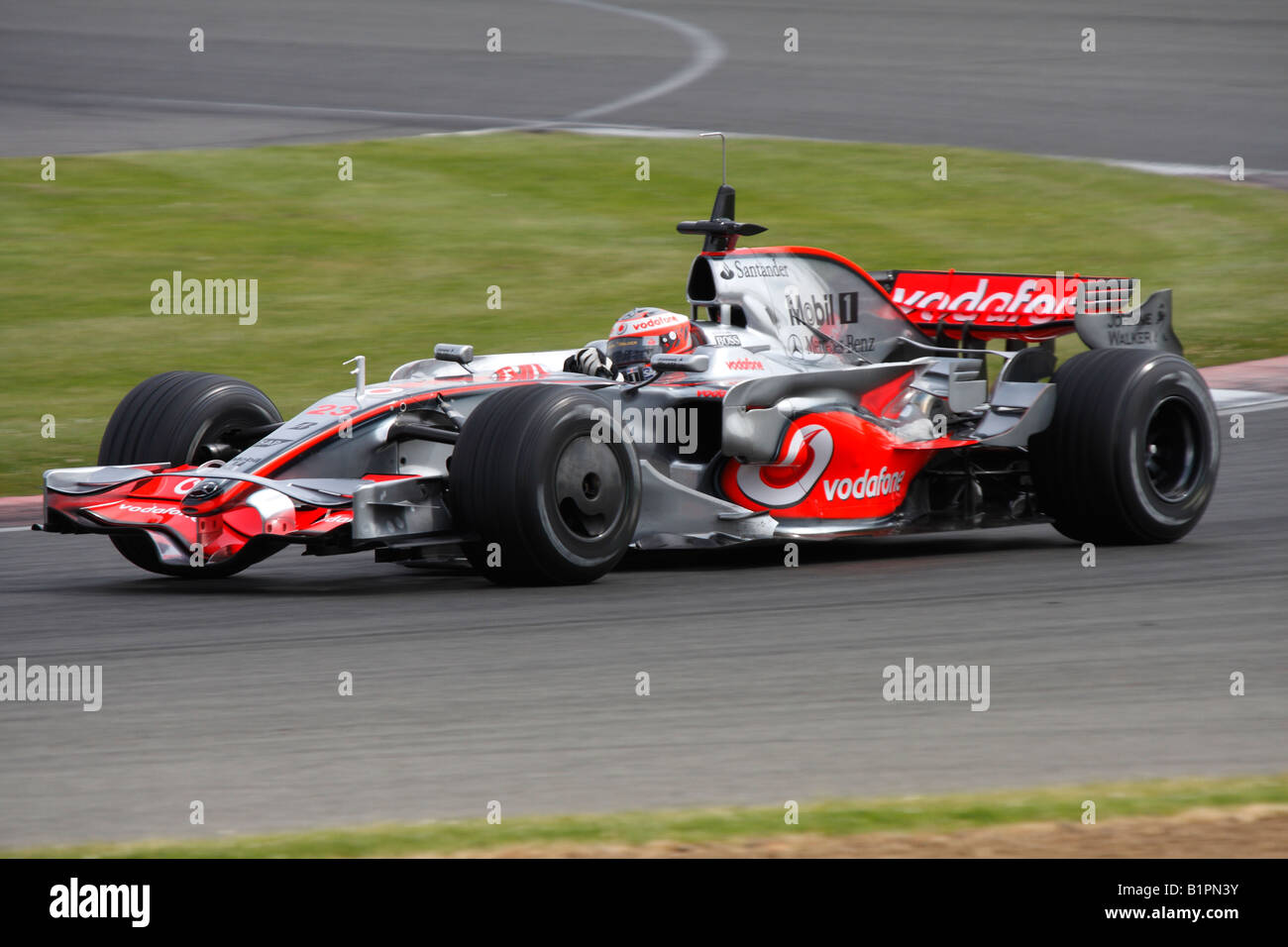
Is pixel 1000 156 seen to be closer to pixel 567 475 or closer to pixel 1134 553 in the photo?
pixel 1134 553

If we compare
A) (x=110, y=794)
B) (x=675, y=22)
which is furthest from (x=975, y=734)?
(x=675, y=22)

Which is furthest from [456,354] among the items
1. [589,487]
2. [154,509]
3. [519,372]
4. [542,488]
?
[154,509]

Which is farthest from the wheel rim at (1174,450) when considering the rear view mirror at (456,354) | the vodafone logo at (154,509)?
the vodafone logo at (154,509)

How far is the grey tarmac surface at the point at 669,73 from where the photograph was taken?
1041 inches

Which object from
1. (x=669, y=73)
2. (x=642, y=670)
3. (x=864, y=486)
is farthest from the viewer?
(x=669, y=73)

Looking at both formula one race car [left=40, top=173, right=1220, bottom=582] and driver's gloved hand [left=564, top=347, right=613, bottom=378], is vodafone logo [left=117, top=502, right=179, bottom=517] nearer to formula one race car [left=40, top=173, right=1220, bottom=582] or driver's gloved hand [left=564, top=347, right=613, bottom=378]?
formula one race car [left=40, top=173, right=1220, bottom=582]

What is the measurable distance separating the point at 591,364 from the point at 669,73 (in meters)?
22.2

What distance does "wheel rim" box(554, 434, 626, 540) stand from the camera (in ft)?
28.1

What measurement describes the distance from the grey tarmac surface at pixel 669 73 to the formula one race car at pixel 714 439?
51.5 ft

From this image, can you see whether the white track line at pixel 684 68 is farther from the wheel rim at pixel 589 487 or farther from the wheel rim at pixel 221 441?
the wheel rim at pixel 589 487

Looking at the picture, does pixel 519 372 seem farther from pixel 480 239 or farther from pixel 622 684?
pixel 480 239

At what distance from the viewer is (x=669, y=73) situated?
31438 mm
